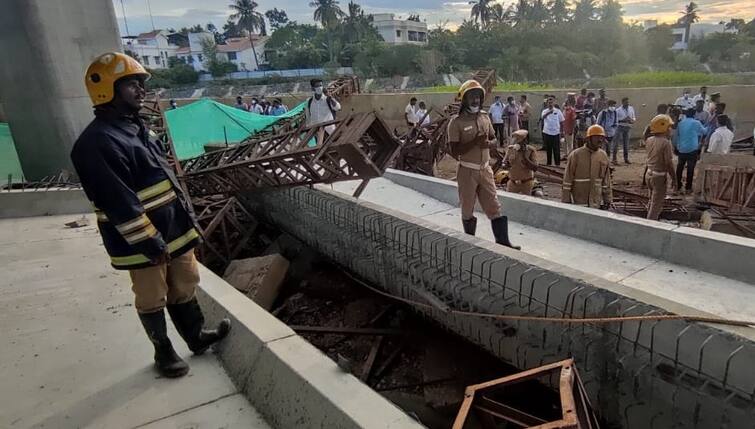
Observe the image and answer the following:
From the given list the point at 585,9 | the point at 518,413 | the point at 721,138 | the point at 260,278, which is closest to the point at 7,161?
the point at 260,278

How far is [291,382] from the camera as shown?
2.36m

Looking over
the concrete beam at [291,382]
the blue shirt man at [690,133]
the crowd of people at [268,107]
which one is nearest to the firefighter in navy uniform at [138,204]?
the concrete beam at [291,382]

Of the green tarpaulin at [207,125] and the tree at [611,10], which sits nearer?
the green tarpaulin at [207,125]

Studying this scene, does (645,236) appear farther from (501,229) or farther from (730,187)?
(730,187)

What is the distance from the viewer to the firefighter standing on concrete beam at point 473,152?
4.70 metres

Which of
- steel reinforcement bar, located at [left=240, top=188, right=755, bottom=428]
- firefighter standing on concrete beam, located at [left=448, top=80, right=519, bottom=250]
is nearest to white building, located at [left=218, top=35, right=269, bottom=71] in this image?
firefighter standing on concrete beam, located at [left=448, top=80, right=519, bottom=250]

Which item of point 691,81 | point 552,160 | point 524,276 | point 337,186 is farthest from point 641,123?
point 524,276

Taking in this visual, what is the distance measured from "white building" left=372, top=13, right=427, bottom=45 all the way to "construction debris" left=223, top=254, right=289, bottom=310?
7606cm

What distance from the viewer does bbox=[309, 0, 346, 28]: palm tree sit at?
73.5 meters

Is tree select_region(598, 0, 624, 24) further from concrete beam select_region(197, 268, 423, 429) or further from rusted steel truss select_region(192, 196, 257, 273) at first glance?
concrete beam select_region(197, 268, 423, 429)

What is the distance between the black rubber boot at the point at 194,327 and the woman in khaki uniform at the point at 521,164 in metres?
4.87

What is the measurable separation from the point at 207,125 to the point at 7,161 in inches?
181

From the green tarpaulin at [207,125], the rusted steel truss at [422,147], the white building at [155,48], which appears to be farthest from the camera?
the white building at [155,48]

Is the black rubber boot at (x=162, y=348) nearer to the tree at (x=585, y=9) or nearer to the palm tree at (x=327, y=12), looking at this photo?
the tree at (x=585, y=9)
